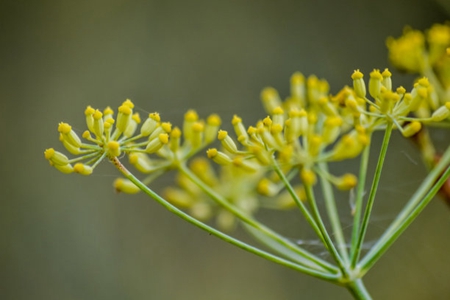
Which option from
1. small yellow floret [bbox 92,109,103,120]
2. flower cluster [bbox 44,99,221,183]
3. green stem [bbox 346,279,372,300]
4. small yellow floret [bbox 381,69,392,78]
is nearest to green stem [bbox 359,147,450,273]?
green stem [bbox 346,279,372,300]

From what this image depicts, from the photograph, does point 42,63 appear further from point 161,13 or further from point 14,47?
point 161,13

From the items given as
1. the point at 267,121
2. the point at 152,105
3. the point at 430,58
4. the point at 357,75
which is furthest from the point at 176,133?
the point at 152,105

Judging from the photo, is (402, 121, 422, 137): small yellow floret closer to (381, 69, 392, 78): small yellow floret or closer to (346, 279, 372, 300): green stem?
(381, 69, 392, 78): small yellow floret

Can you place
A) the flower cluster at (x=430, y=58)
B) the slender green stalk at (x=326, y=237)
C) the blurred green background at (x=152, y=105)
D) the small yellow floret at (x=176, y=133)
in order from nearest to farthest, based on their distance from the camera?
1. the slender green stalk at (x=326, y=237)
2. the small yellow floret at (x=176, y=133)
3. the flower cluster at (x=430, y=58)
4. the blurred green background at (x=152, y=105)

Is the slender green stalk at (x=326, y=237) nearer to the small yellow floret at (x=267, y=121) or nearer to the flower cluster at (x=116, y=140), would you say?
the small yellow floret at (x=267, y=121)

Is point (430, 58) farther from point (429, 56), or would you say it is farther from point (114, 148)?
point (114, 148)

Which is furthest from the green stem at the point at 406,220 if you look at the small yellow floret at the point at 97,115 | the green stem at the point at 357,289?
the small yellow floret at the point at 97,115

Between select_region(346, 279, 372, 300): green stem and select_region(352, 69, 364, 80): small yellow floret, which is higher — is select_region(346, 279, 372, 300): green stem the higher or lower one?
the lower one

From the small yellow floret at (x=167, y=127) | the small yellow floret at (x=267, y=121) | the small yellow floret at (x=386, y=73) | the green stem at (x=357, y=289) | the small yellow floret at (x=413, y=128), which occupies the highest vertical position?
the small yellow floret at (x=386, y=73)
